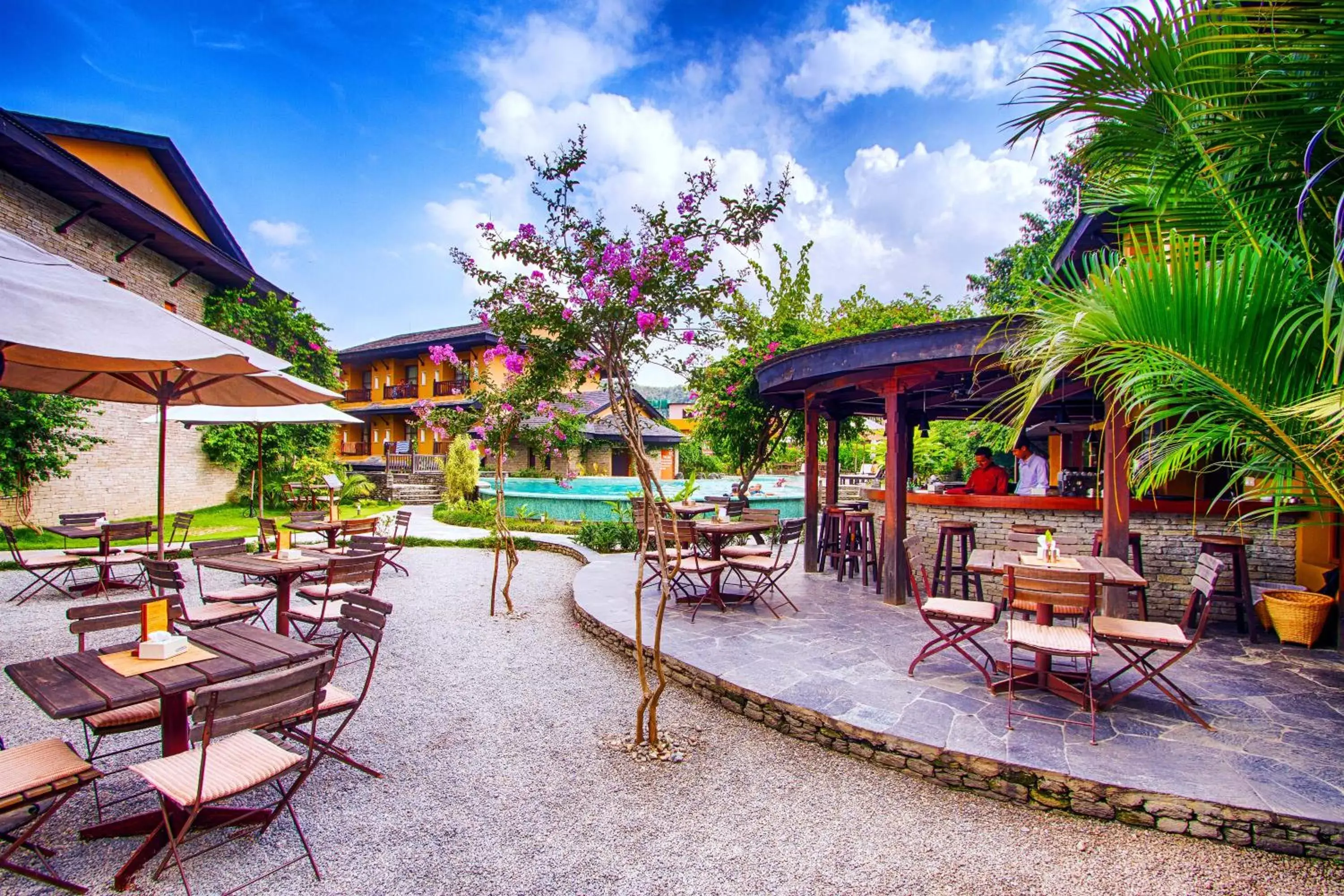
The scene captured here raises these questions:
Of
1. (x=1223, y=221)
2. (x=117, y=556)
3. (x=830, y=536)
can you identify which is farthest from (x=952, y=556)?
(x=117, y=556)

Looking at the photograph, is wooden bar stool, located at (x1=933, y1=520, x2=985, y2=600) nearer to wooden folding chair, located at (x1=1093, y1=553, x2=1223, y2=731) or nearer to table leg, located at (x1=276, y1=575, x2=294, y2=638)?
wooden folding chair, located at (x1=1093, y1=553, x2=1223, y2=731)

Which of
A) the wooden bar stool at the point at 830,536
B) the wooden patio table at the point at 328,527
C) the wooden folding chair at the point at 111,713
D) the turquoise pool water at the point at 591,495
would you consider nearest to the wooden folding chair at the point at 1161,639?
the wooden bar stool at the point at 830,536

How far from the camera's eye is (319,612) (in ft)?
18.5

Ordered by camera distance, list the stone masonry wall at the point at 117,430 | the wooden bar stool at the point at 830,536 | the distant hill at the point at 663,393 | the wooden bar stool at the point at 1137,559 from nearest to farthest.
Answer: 1. the wooden bar stool at the point at 1137,559
2. the wooden bar stool at the point at 830,536
3. the stone masonry wall at the point at 117,430
4. the distant hill at the point at 663,393

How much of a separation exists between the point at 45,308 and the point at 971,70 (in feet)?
35.1

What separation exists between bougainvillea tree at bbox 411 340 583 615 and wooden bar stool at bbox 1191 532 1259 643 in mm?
5838

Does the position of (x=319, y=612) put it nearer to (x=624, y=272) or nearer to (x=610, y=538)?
(x=624, y=272)

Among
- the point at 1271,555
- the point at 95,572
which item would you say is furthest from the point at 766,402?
the point at 95,572

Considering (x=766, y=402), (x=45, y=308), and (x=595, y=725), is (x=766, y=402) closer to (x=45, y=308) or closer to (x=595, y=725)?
(x=595, y=725)

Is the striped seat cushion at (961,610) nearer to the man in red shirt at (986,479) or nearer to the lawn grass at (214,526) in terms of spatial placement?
the man in red shirt at (986,479)

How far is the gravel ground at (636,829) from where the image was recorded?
95.3 inches

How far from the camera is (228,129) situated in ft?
42.1

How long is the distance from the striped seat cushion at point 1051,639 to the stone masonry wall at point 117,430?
14503 millimetres

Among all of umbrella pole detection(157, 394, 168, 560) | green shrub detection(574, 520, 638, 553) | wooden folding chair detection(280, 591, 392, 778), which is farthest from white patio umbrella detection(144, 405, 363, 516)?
wooden folding chair detection(280, 591, 392, 778)
